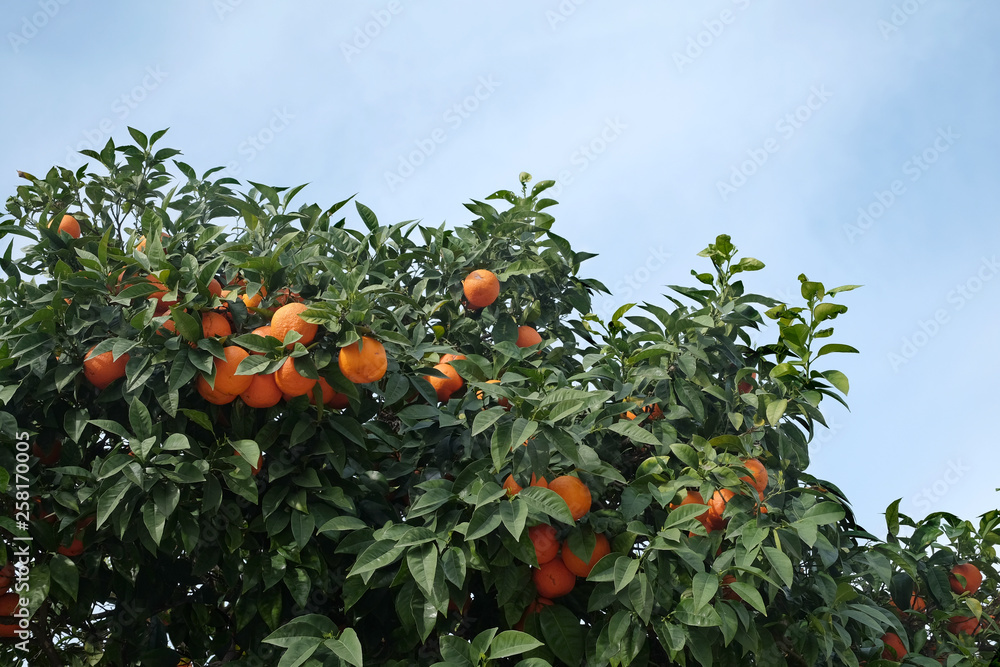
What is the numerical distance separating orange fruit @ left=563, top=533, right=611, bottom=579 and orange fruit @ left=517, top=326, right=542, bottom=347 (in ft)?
2.97

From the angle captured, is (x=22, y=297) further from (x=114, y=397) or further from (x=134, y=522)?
(x=134, y=522)

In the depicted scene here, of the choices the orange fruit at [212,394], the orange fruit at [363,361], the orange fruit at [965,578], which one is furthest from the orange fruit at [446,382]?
the orange fruit at [965,578]

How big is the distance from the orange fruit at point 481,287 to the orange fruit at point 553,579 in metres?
1.03

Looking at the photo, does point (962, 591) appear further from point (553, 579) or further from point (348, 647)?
point (348, 647)

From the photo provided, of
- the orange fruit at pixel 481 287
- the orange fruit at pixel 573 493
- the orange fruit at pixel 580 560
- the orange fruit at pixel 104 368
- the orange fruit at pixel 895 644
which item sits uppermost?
the orange fruit at pixel 481 287

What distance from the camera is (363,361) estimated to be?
2385 millimetres

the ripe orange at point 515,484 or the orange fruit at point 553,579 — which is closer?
the ripe orange at point 515,484

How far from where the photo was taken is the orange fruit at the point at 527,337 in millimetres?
3225

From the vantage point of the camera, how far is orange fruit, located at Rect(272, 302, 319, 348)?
7.80 ft

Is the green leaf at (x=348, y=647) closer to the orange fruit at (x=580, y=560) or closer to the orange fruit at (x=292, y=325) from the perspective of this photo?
the orange fruit at (x=580, y=560)

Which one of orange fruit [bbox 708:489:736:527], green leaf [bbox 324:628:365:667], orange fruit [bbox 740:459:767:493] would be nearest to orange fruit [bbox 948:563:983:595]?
orange fruit [bbox 740:459:767:493]

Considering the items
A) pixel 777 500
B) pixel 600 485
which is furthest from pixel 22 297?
pixel 777 500

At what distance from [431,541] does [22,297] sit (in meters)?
1.65

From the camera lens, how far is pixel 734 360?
2.90 meters
